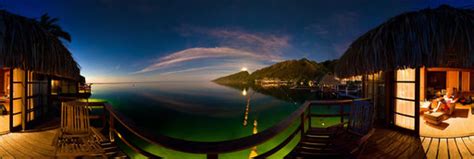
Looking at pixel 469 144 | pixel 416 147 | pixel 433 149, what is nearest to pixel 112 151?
pixel 416 147

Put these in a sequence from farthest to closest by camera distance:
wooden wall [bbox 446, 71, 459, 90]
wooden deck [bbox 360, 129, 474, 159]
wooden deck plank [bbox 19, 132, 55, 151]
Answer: wooden wall [bbox 446, 71, 459, 90]
wooden deck plank [bbox 19, 132, 55, 151]
wooden deck [bbox 360, 129, 474, 159]

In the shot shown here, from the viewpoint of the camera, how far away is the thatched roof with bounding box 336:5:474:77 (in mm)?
3266

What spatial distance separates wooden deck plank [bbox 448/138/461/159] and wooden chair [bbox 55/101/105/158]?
15.6ft

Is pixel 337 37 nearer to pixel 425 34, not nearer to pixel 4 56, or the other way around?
pixel 425 34

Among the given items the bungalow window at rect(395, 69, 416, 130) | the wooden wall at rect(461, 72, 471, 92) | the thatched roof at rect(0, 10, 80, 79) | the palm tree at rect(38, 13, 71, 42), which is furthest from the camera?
the palm tree at rect(38, 13, 71, 42)

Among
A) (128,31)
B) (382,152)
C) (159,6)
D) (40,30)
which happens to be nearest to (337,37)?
(159,6)

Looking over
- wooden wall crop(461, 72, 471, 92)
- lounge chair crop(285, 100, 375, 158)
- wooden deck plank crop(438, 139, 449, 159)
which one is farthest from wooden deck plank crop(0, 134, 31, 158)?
wooden wall crop(461, 72, 471, 92)

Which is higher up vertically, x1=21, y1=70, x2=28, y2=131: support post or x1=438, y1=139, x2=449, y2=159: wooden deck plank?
x1=21, y1=70, x2=28, y2=131: support post

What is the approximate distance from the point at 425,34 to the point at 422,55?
33 centimetres

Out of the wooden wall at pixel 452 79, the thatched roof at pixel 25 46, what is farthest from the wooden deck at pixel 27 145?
the wooden wall at pixel 452 79

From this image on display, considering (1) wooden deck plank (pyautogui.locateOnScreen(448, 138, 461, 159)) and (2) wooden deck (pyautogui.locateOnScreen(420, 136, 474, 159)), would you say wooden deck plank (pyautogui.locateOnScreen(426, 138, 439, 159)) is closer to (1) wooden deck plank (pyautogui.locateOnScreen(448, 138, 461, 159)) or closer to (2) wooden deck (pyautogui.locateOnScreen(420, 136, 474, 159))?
(2) wooden deck (pyautogui.locateOnScreen(420, 136, 474, 159))

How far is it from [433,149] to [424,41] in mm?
1665

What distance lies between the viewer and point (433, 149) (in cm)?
335

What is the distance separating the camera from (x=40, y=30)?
15.6 ft
